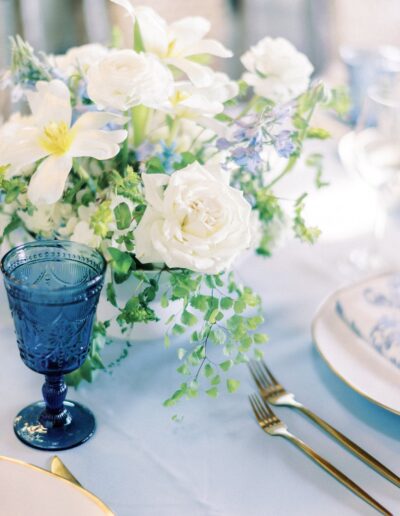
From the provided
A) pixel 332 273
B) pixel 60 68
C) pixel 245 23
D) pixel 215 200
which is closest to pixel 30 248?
pixel 215 200

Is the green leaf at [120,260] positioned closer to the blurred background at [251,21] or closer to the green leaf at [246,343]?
the green leaf at [246,343]

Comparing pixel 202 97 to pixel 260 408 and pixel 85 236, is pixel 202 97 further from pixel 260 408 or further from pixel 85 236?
pixel 260 408

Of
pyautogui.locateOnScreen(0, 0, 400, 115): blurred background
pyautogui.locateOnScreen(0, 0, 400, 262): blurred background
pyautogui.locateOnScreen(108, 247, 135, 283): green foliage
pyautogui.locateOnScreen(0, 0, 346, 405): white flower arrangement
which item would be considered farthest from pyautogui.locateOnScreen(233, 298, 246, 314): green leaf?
pyautogui.locateOnScreen(0, 0, 400, 115): blurred background

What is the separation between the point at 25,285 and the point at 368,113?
2.14 feet

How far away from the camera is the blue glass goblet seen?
0.72m

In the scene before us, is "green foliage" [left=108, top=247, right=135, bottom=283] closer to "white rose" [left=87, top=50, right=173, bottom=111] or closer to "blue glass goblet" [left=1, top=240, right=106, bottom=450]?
"blue glass goblet" [left=1, top=240, right=106, bottom=450]

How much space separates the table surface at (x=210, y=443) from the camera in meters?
0.74

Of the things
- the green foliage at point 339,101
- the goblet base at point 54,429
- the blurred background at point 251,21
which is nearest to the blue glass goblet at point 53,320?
the goblet base at point 54,429

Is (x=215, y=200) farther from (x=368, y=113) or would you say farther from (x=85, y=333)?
(x=368, y=113)

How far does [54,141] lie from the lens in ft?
2.65

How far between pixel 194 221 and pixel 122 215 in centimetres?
8

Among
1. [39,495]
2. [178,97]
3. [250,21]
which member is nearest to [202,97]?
[178,97]

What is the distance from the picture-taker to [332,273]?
116cm

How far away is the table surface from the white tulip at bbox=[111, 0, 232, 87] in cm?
36
